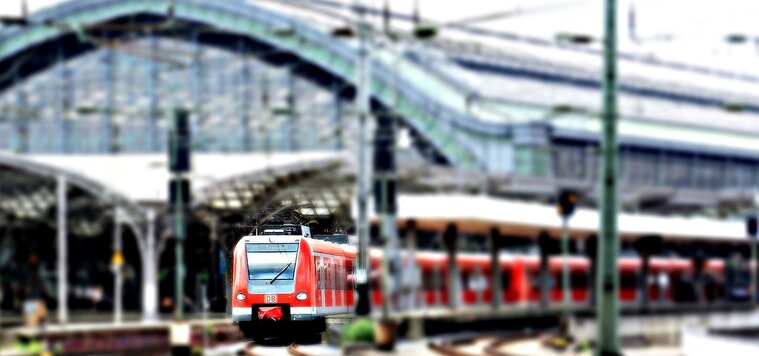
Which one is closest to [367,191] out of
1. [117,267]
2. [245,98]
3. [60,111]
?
[117,267]

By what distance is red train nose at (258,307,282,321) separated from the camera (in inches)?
843

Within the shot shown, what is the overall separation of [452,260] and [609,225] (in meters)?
10.9

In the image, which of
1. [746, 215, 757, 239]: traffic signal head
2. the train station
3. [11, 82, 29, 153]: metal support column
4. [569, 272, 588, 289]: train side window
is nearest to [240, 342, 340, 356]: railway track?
the train station

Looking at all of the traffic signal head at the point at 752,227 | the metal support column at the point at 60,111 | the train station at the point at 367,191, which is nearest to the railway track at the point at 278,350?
the train station at the point at 367,191

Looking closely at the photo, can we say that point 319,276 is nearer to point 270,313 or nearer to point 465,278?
point 270,313

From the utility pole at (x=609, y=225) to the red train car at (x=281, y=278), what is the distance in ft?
Answer: 13.6

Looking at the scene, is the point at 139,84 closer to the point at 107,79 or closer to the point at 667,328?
the point at 107,79

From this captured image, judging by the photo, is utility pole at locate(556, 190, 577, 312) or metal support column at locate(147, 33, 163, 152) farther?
metal support column at locate(147, 33, 163, 152)

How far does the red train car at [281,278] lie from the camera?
20625 millimetres

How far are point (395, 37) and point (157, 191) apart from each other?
2580 cm

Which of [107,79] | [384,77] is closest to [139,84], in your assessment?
[107,79]

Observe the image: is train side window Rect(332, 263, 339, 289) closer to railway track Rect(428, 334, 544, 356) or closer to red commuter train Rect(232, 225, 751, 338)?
red commuter train Rect(232, 225, 751, 338)

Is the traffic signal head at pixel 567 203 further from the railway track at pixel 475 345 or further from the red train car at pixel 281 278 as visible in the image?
the red train car at pixel 281 278

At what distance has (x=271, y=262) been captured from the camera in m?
22.0
